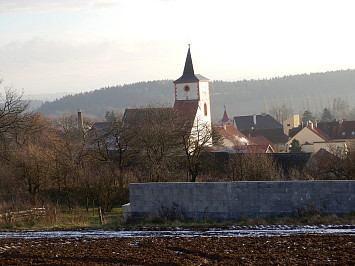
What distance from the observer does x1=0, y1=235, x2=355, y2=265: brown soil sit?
10.5 metres

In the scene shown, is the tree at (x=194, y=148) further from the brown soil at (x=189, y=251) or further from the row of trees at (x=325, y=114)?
the row of trees at (x=325, y=114)

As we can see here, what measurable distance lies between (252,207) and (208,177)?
1171 cm

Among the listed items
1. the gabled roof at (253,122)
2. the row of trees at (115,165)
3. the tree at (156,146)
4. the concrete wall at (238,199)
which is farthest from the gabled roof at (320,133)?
the concrete wall at (238,199)

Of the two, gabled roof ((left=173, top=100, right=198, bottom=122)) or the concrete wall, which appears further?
gabled roof ((left=173, top=100, right=198, bottom=122))

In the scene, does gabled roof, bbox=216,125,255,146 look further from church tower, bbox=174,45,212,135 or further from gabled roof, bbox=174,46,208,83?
gabled roof, bbox=174,46,208,83

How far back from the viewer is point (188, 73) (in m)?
63.8

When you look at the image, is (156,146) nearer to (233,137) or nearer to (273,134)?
(233,137)

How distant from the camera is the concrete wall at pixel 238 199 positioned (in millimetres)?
16344

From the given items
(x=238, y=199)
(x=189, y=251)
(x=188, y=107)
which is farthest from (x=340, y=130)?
(x=189, y=251)

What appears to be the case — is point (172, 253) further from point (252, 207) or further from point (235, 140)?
point (235, 140)

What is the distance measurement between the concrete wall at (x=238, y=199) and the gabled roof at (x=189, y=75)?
45442mm

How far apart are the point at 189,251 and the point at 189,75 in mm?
52878

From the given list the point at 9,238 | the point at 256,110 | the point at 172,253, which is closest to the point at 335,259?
the point at 172,253

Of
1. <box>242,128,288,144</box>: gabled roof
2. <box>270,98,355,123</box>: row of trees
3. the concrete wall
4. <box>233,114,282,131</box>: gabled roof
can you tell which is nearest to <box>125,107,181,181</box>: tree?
the concrete wall
